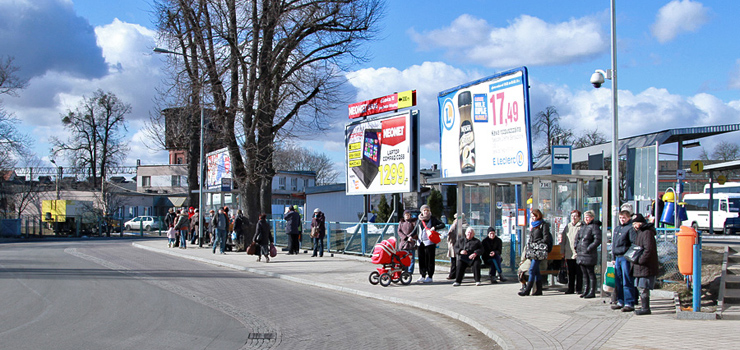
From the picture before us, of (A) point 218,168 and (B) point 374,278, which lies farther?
(A) point 218,168

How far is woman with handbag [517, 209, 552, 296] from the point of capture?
38.2 feet

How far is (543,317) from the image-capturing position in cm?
946

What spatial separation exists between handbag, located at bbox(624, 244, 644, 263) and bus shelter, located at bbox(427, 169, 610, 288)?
143 cm

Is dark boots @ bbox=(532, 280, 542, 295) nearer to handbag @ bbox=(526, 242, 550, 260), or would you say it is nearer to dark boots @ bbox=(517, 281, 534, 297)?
dark boots @ bbox=(517, 281, 534, 297)

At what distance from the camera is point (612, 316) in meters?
9.38

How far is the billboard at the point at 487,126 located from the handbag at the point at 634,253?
152 inches

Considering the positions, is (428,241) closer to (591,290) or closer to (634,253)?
(591,290)

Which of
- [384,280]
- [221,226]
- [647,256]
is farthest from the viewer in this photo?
[221,226]

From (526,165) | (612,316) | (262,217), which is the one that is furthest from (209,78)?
(612,316)

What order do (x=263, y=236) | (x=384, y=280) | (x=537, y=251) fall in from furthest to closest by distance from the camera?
(x=263, y=236)
(x=384, y=280)
(x=537, y=251)

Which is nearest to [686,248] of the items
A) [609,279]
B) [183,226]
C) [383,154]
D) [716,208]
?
[609,279]

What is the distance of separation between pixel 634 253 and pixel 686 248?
0.79 m

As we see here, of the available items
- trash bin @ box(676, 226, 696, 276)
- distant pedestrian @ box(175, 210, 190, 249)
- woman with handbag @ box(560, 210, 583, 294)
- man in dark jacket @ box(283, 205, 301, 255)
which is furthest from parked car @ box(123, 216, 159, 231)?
trash bin @ box(676, 226, 696, 276)

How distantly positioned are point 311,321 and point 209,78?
19519 millimetres
